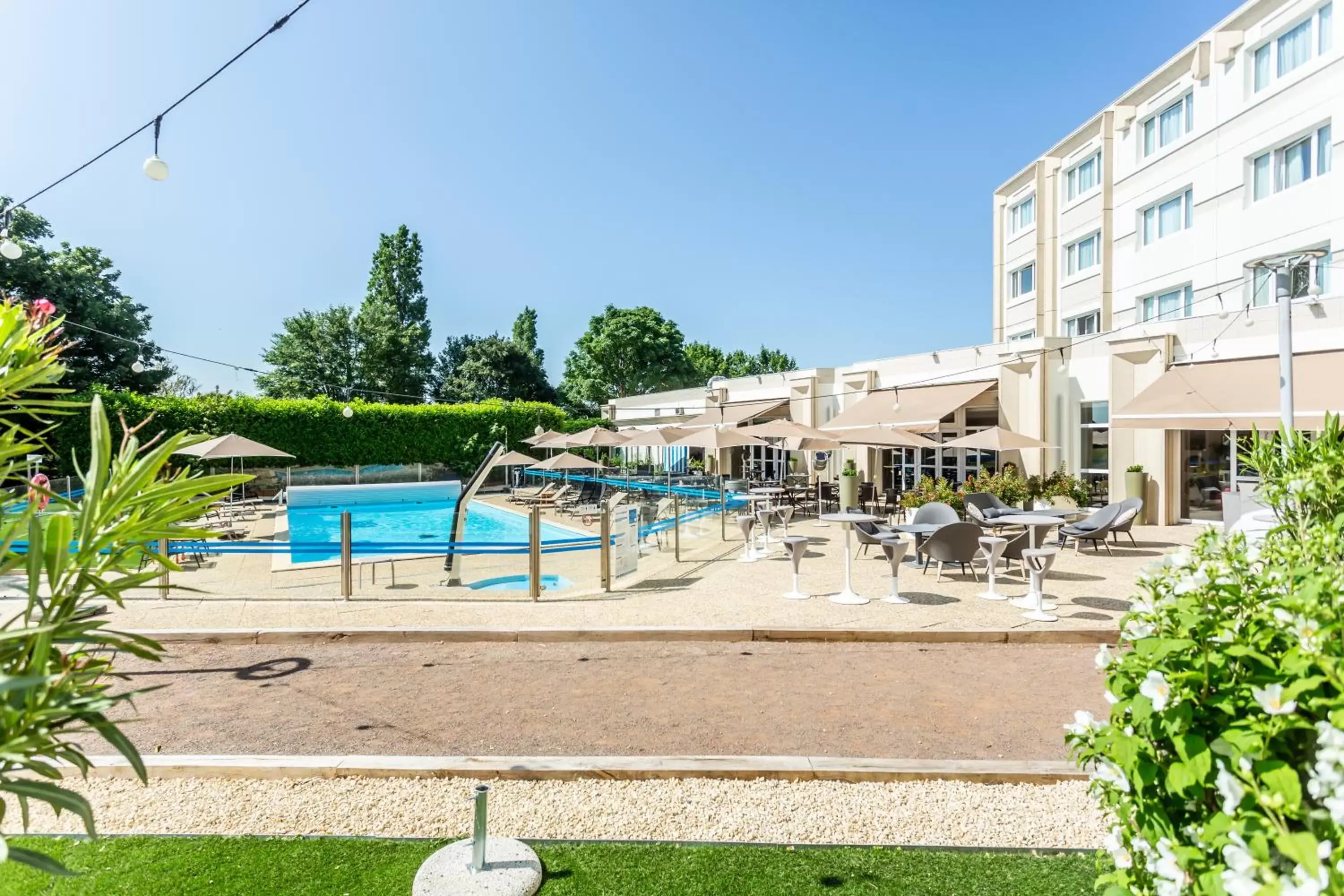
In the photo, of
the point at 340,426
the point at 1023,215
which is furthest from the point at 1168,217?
the point at 340,426

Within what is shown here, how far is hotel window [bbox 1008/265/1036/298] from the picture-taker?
1256 inches

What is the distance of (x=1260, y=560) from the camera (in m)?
2.29

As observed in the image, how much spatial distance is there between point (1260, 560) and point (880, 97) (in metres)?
19.8

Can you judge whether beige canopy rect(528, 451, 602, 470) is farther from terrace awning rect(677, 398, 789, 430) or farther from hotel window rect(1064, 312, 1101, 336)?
hotel window rect(1064, 312, 1101, 336)

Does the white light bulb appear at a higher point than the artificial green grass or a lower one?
higher

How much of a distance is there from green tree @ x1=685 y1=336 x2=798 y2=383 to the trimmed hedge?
1511 inches

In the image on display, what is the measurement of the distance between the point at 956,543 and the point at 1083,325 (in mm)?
22148

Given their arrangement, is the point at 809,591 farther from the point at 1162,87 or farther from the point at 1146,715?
the point at 1162,87

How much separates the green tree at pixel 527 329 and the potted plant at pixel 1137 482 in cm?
6321

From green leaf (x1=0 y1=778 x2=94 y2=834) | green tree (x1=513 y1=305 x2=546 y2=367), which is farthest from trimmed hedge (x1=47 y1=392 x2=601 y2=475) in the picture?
green tree (x1=513 y1=305 x2=546 y2=367)

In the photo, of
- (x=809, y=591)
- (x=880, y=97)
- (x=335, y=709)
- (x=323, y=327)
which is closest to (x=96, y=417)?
(x=335, y=709)

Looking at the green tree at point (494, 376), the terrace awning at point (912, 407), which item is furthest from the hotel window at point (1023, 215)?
the green tree at point (494, 376)

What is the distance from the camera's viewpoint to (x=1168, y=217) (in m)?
23.8

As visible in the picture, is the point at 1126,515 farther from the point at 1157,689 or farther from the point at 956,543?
the point at 1157,689
